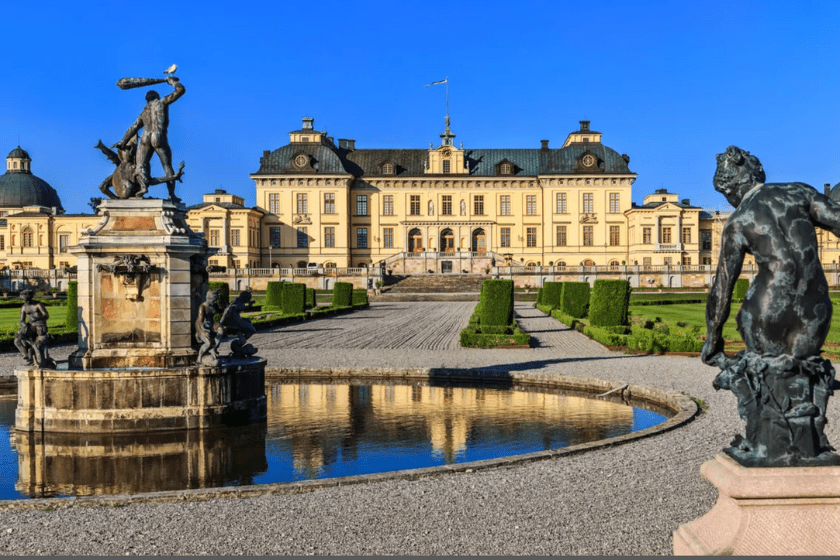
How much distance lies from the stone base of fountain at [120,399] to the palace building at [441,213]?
51.4m

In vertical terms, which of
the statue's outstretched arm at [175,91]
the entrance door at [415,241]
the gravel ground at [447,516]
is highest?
the entrance door at [415,241]

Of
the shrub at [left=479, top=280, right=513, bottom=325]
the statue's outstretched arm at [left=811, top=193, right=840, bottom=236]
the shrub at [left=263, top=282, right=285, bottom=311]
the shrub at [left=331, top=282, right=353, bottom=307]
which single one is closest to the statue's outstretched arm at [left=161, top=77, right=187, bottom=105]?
the statue's outstretched arm at [left=811, top=193, right=840, bottom=236]

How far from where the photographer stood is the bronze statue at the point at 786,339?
3467 mm

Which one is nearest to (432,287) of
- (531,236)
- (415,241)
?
(415,241)

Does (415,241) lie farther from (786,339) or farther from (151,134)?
(786,339)

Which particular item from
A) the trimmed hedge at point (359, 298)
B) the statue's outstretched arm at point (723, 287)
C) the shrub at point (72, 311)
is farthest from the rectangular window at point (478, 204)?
the statue's outstretched arm at point (723, 287)

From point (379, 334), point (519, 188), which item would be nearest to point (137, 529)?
point (379, 334)

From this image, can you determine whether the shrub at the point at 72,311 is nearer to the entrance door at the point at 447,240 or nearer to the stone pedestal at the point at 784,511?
the stone pedestal at the point at 784,511

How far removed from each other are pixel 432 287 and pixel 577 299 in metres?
23.7

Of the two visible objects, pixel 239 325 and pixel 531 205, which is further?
pixel 531 205

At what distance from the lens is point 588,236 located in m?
63.2

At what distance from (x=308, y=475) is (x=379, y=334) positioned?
14908mm

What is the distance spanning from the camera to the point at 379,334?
2189 cm

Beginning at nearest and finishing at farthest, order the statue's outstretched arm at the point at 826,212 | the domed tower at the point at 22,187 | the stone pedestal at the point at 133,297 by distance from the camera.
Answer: the statue's outstretched arm at the point at 826,212 < the stone pedestal at the point at 133,297 < the domed tower at the point at 22,187
